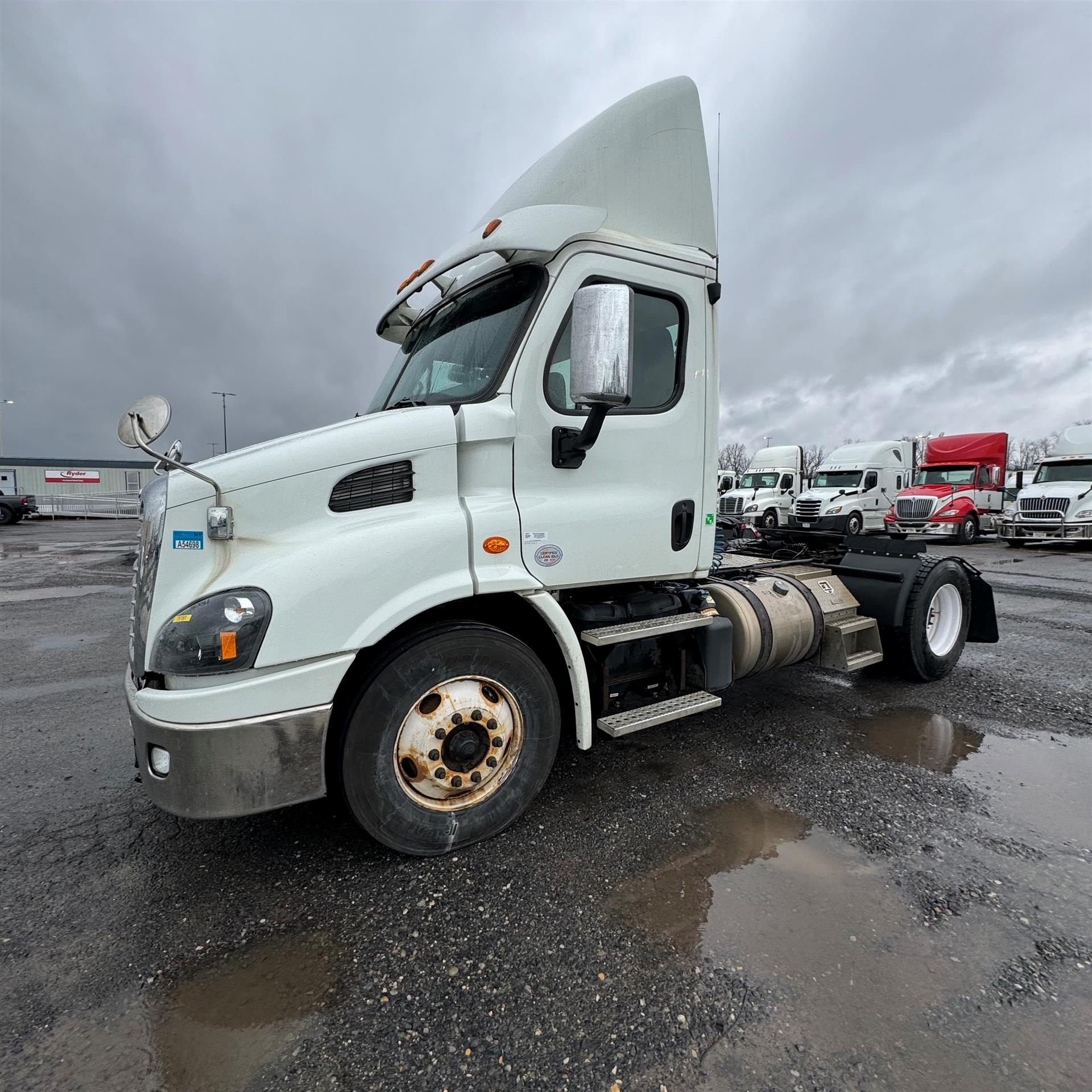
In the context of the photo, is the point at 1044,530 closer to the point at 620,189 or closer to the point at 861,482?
the point at 861,482

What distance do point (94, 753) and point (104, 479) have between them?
6080cm

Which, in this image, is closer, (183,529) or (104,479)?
(183,529)

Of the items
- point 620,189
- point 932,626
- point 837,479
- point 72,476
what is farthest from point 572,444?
point 72,476

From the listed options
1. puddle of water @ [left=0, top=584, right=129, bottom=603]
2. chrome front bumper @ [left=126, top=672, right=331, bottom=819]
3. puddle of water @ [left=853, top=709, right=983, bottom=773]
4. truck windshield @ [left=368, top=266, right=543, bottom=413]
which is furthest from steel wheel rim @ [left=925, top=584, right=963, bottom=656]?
puddle of water @ [left=0, top=584, right=129, bottom=603]

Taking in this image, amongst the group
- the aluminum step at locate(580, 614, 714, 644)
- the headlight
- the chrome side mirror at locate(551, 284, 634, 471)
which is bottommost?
the aluminum step at locate(580, 614, 714, 644)

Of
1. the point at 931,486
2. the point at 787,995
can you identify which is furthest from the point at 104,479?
the point at 787,995

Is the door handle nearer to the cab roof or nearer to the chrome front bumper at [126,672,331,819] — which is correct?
the cab roof

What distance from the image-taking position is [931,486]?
2159 centimetres

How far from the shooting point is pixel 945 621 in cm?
555

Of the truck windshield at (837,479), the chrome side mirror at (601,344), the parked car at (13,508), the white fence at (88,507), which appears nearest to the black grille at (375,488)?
the chrome side mirror at (601,344)

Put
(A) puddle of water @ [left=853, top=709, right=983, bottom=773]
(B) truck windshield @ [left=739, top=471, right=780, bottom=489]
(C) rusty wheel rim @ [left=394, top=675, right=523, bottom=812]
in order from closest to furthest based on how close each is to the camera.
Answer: (C) rusty wheel rim @ [left=394, top=675, right=523, bottom=812] < (A) puddle of water @ [left=853, top=709, right=983, bottom=773] < (B) truck windshield @ [left=739, top=471, right=780, bottom=489]

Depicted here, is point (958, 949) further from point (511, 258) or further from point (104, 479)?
point (104, 479)

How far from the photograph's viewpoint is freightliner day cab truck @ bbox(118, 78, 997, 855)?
2.41 metres

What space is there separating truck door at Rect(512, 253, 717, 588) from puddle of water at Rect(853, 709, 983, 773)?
1908 millimetres
